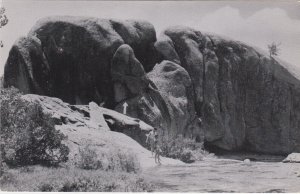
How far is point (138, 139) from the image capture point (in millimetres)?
22031

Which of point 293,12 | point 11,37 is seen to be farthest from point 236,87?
point 11,37

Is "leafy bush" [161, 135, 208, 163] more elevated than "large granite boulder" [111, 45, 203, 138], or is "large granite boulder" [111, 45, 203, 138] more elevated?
"large granite boulder" [111, 45, 203, 138]

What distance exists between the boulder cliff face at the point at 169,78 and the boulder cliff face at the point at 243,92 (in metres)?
0.06

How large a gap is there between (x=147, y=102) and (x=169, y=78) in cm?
242

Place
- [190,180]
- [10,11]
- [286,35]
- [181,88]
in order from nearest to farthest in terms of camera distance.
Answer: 1. [190,180]
2. [10,11]
3. [286,35]
4. [181,88]

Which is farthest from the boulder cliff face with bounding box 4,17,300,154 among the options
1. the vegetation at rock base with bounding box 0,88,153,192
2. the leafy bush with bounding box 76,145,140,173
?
the vegetation at rock base with bounding box 0,88,153,192

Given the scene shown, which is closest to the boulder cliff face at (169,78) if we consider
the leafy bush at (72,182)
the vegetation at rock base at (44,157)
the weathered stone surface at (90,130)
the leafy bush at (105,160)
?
the weathered stone surface at (90,130)

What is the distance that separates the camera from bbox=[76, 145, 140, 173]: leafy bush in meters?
17.2

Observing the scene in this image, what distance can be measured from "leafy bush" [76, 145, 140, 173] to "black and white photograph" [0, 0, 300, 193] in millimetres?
44

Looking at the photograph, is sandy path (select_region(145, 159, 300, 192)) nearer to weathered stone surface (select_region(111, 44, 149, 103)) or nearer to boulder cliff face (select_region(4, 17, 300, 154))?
boulder cliff face (select_region(4, 17, 300, 154))

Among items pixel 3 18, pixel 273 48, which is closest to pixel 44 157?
pixel 3 18

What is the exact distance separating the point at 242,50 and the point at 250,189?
15544 mm

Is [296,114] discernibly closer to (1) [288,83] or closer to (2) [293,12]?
(1) [288,83]

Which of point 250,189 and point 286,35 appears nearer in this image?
point 250,189
